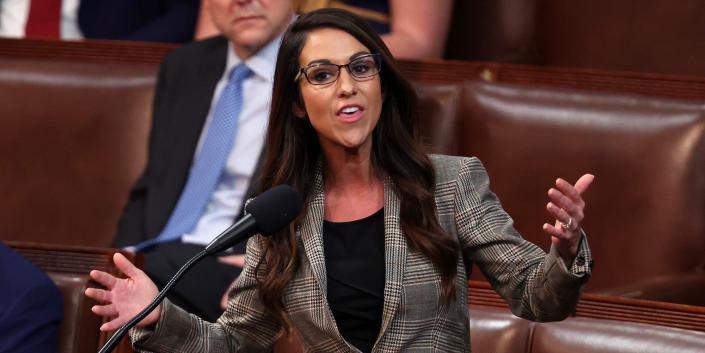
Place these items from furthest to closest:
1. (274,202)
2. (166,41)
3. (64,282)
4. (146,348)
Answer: (166,41) < (64,282) < (146,348) < (274,202)

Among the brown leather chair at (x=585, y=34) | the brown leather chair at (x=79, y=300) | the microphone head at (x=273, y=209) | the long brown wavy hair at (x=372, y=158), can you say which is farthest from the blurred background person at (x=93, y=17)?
the microphone head at (x=273, y=209)

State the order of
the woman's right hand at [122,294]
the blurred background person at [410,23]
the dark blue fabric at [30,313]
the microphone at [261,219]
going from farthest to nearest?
the blurred background person at [410,23], the dark blue fabric at [30,313], the woman's right hand at [122,294], the microphone at [261,219]

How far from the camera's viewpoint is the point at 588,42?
74.0 inches

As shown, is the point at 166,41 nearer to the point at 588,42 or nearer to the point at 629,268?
the point at 588,42

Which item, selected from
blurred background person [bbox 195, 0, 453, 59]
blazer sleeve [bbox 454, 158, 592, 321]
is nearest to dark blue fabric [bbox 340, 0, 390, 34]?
blurred background person [bbox 195, 0, 453, 59]

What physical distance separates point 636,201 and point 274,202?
30.0 inches

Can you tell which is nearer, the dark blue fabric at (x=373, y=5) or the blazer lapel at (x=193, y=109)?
the blazer lapel at (x=193, y=109)

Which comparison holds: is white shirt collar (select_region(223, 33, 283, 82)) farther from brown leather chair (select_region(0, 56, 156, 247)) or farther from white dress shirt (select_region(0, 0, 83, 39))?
white dress shirt (select_region(0, 0, 83, 39))

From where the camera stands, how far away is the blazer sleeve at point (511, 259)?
96 centimetres

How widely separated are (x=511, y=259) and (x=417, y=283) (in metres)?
0.08

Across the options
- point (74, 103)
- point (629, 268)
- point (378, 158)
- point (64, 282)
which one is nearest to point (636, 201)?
point (629, 268)

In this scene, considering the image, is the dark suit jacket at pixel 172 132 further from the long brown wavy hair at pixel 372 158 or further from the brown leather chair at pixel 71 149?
the long brown wavy hair at pixel 372 158

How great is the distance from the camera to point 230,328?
3.62ft

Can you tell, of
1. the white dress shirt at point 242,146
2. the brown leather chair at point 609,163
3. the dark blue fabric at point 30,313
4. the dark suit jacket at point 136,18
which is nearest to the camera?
the dark blue fabric at point 30,313
